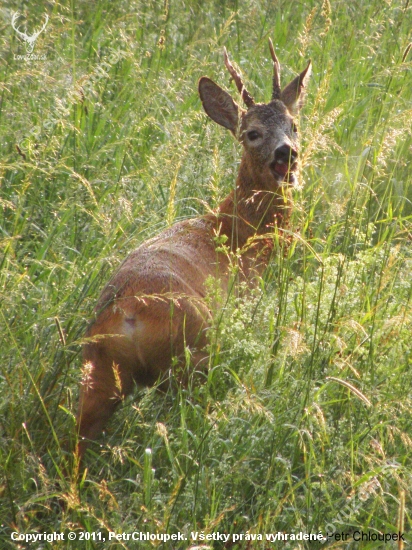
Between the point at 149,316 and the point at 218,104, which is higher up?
the point at 218,104

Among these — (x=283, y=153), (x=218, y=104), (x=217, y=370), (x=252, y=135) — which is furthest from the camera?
(x=218, y=104)

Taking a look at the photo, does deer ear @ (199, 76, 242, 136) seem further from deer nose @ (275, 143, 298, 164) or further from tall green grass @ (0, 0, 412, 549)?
deer nose @ (275, 143, 298, 164)

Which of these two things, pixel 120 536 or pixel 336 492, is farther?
pixel 336 492

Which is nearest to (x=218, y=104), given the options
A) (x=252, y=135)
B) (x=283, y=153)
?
(x=252, y=135)

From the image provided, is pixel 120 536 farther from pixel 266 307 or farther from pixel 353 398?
pixel 266 307

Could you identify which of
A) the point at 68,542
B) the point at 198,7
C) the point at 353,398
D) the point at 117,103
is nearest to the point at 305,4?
the point at 198,7

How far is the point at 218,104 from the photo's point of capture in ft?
17.4

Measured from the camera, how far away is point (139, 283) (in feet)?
12.3

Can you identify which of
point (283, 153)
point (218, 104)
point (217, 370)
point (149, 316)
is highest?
point (218, 104)

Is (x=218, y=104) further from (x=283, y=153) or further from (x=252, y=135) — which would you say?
(x=283, y=153)

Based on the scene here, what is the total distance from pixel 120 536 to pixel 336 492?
728 mm

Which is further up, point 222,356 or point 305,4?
point 305,4

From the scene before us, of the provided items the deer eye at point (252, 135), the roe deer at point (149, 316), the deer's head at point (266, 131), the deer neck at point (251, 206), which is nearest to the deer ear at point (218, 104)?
the deer's head at point (266, 131)

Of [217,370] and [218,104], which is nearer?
[217,370]
